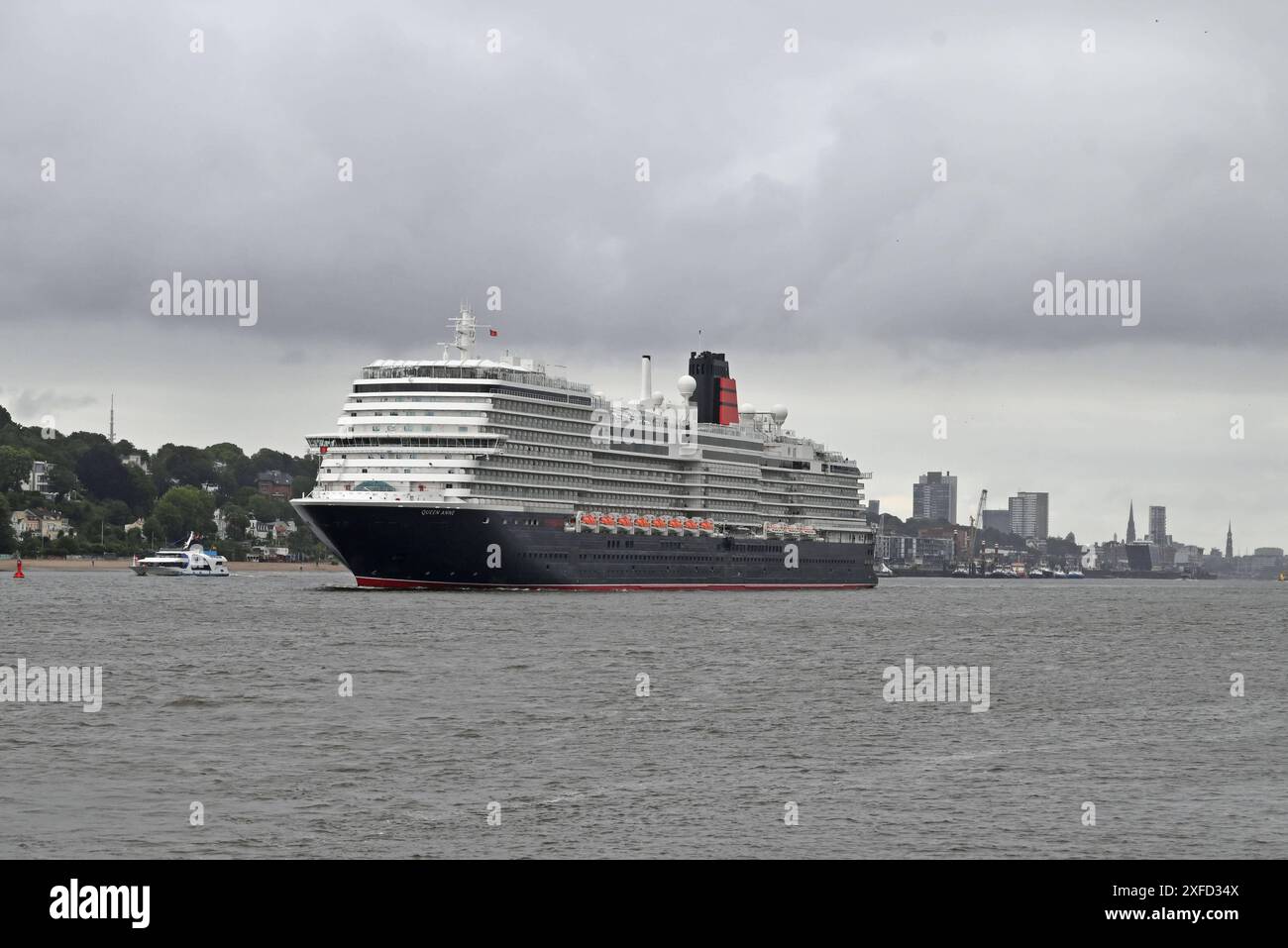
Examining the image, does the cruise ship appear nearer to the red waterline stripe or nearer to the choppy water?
the red waterline stripe

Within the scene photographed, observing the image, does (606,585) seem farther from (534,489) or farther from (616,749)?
(616,749)

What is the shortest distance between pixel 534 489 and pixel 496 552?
9360 millimetres

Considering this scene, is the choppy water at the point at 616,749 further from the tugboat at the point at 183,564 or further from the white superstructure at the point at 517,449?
the tugboat at the point at 183,564

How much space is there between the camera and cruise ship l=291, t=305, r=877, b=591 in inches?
4380

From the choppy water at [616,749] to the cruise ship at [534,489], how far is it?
33.9 m

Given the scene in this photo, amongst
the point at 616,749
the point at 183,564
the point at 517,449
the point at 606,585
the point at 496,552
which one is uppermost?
the point at 517,449

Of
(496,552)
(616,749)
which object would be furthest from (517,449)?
(616,749)

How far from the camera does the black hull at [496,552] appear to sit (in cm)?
10950

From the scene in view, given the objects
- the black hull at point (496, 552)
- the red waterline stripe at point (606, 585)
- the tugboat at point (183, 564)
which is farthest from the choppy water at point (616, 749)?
the tugboat at point (183, 564)

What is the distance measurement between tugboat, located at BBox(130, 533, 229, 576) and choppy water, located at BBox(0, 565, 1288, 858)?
365 ft

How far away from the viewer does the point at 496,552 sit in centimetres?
11381
